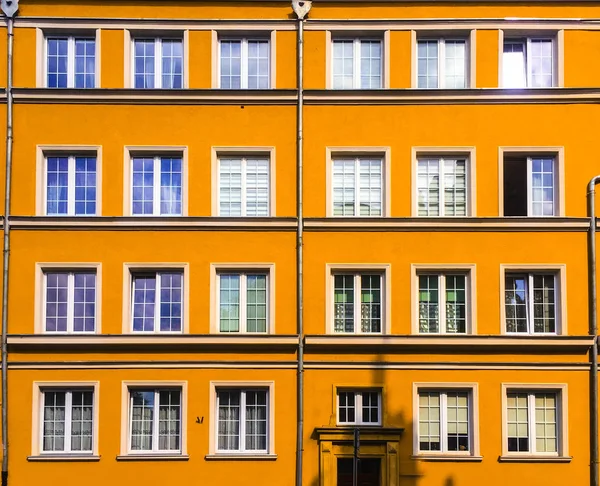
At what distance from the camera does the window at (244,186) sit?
2180 cm

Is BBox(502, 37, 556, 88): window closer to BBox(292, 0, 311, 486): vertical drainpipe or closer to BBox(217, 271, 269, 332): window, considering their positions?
BBox(292, 0, 311, 486): vertical drainpipe

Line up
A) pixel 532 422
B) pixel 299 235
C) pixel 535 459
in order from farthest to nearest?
1. pixel 299 235
2. pixel 532 422
3. pixel 535 459

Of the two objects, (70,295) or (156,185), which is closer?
(70,295)

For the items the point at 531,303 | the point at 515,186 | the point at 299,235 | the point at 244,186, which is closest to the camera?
the point at 299,235

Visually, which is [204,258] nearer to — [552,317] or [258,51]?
[258,51]

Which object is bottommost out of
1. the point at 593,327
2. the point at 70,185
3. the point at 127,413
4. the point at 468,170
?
the point at 127,413

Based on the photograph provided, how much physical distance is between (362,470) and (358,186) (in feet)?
26.0

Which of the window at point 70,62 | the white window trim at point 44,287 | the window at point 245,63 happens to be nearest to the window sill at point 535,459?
the white window trim at point 44,287

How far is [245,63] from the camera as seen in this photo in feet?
73.2

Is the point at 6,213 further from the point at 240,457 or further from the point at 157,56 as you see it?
the point at 240,457

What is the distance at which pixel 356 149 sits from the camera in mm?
21656

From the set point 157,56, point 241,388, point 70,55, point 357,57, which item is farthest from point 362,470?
point 70,55

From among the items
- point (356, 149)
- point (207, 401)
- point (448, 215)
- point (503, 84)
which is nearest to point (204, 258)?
point (207, 401)

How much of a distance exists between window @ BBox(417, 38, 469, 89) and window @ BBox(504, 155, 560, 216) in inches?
108
